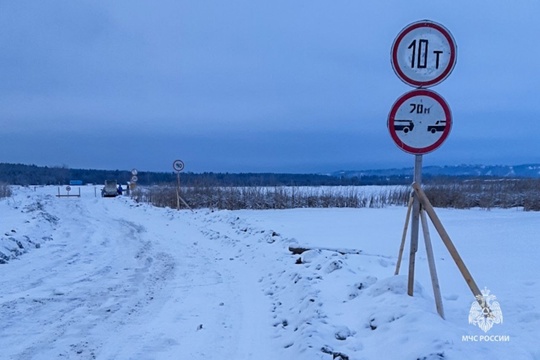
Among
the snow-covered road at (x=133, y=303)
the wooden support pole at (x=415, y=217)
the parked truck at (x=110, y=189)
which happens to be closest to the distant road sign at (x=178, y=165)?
the snow-covered road at (x=133, y=303)

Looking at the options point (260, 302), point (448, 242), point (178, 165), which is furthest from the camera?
point (178, 165)

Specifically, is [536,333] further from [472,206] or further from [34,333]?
[472,206]

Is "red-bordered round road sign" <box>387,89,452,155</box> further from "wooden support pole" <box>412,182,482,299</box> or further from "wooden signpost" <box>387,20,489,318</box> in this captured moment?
"wooden support pole" <box>412,182,482,299</box>

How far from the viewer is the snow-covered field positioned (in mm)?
4383

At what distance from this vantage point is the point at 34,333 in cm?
515

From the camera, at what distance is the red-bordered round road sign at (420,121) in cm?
466

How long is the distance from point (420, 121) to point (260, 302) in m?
3.73

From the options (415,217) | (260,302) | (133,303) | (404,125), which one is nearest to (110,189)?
(133,303)

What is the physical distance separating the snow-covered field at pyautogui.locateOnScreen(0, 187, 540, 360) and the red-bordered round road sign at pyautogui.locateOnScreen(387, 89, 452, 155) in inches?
71.8

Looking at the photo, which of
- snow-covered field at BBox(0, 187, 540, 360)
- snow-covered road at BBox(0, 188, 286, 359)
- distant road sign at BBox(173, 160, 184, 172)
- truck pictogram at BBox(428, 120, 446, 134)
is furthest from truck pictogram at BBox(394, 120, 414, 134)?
distant road sign at BBox(173, 160, 184, 172)

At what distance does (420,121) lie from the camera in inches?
185

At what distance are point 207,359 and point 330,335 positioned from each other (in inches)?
54.0

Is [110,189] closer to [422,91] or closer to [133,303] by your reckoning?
[133,303]

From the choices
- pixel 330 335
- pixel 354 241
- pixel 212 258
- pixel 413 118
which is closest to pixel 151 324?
pixel 330 335
